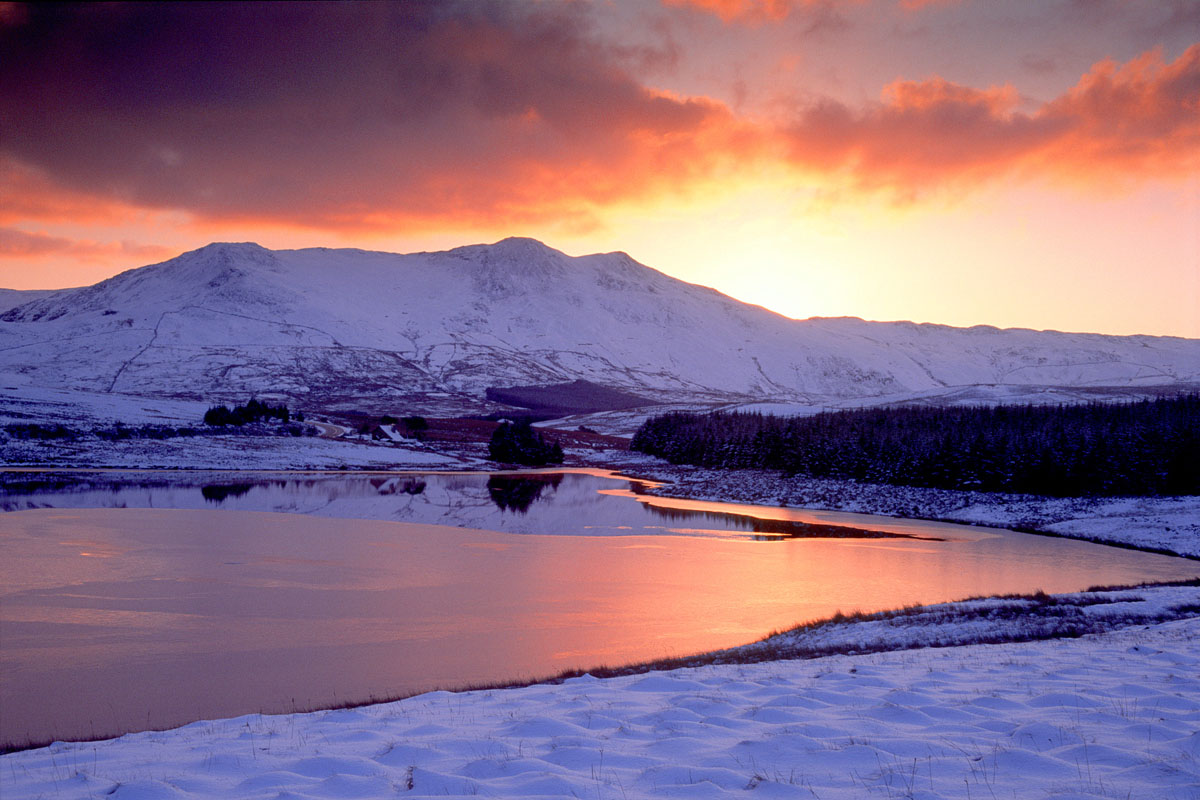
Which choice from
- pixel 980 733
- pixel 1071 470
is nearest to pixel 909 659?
pixel 980 733

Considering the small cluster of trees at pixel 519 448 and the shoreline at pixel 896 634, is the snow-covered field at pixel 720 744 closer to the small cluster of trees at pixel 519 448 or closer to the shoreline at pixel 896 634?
the shoreline at pixel 896 634

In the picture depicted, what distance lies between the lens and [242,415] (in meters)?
111

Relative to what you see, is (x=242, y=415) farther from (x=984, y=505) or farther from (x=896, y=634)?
(x=896, y=634)

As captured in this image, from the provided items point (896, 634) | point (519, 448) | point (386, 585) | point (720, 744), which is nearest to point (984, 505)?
point (896, 634)

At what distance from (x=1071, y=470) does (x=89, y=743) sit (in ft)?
228

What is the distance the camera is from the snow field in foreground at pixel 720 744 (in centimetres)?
812

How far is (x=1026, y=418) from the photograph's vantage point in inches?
3366

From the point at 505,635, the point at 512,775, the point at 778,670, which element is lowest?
the point at 505,635

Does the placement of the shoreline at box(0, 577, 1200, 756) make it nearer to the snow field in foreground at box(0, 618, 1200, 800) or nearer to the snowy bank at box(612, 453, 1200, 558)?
the snow field in foreground at box(0, 618, 1200, 800)

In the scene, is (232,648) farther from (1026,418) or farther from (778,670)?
(1026,418)

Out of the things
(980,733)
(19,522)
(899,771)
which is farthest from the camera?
(19,522)

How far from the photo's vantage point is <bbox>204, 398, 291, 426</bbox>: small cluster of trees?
106500 millimetres

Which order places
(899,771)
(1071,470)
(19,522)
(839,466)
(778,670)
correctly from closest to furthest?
(899,771), (778,670), (19,522), (1071,470), (839,466)

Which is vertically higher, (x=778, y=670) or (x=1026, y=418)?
(x=1026, y=418)
